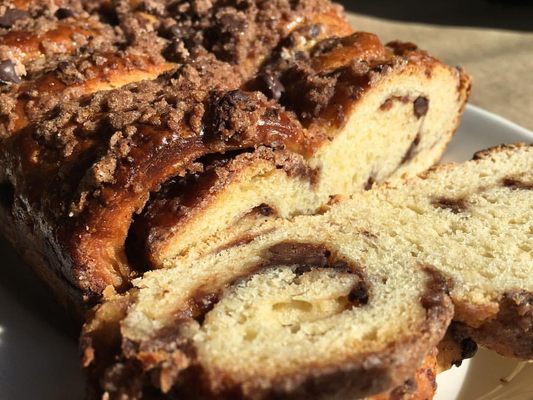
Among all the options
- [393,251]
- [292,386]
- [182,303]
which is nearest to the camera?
[292,386]

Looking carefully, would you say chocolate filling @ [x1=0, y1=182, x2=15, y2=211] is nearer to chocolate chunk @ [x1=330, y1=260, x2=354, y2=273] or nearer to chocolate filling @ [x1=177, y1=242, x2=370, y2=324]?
chocolate filling @ [x1=177, y1=242, x2=370, y2=324]

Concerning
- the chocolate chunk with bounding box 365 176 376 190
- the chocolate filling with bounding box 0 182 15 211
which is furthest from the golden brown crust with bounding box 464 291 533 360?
the chocolate filling with bounding box 0 182 15 211

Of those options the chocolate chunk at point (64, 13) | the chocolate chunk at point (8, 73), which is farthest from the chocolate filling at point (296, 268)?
the chocolate chunk at point (64, 13)

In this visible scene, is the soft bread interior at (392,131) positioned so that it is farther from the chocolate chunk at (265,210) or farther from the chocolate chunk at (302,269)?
the chocolate chunk at (302,269)

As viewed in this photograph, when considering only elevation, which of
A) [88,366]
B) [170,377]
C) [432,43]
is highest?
[170,377]

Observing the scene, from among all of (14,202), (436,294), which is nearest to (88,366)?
(14,202)

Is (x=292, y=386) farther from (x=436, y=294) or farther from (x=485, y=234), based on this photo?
(x=485, y=234)
